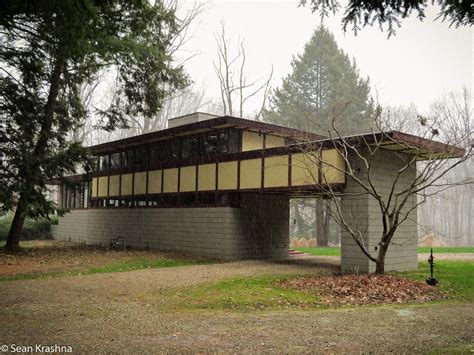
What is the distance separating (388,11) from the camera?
758 cm

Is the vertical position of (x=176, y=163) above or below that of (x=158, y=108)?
below

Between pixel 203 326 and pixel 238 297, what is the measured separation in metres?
2.95

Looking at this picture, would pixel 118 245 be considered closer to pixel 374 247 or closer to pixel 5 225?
pixel 5 225

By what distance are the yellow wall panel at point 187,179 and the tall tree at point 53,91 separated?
335cm

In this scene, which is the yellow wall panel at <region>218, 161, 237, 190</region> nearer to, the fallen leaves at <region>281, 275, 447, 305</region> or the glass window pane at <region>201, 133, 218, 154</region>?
the glass window pane at <region>201, 133, 218, 154</region>

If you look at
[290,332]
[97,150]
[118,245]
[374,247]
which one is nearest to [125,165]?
[97,150]

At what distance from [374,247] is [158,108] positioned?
12.2 m

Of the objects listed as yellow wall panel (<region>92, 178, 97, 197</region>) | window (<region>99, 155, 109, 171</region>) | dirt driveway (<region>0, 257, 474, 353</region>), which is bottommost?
dirt driveway (<region>0, 257, 474, 353</region>)

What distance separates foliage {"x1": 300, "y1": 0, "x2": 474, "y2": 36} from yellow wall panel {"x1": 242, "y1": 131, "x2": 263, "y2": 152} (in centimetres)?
1144

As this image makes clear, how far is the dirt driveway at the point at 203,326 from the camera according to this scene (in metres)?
6.27

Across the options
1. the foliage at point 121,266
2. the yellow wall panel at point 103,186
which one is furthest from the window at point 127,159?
the foliage at point 121,266

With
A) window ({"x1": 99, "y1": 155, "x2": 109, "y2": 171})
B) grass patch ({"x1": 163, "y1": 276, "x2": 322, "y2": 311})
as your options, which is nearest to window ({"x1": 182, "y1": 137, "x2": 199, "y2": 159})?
window ({"x1": 99, "y1": 155, "x2": 109, "y2": 171})

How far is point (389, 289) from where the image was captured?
11031 mm

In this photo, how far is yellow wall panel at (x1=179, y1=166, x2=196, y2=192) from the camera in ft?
67.4
